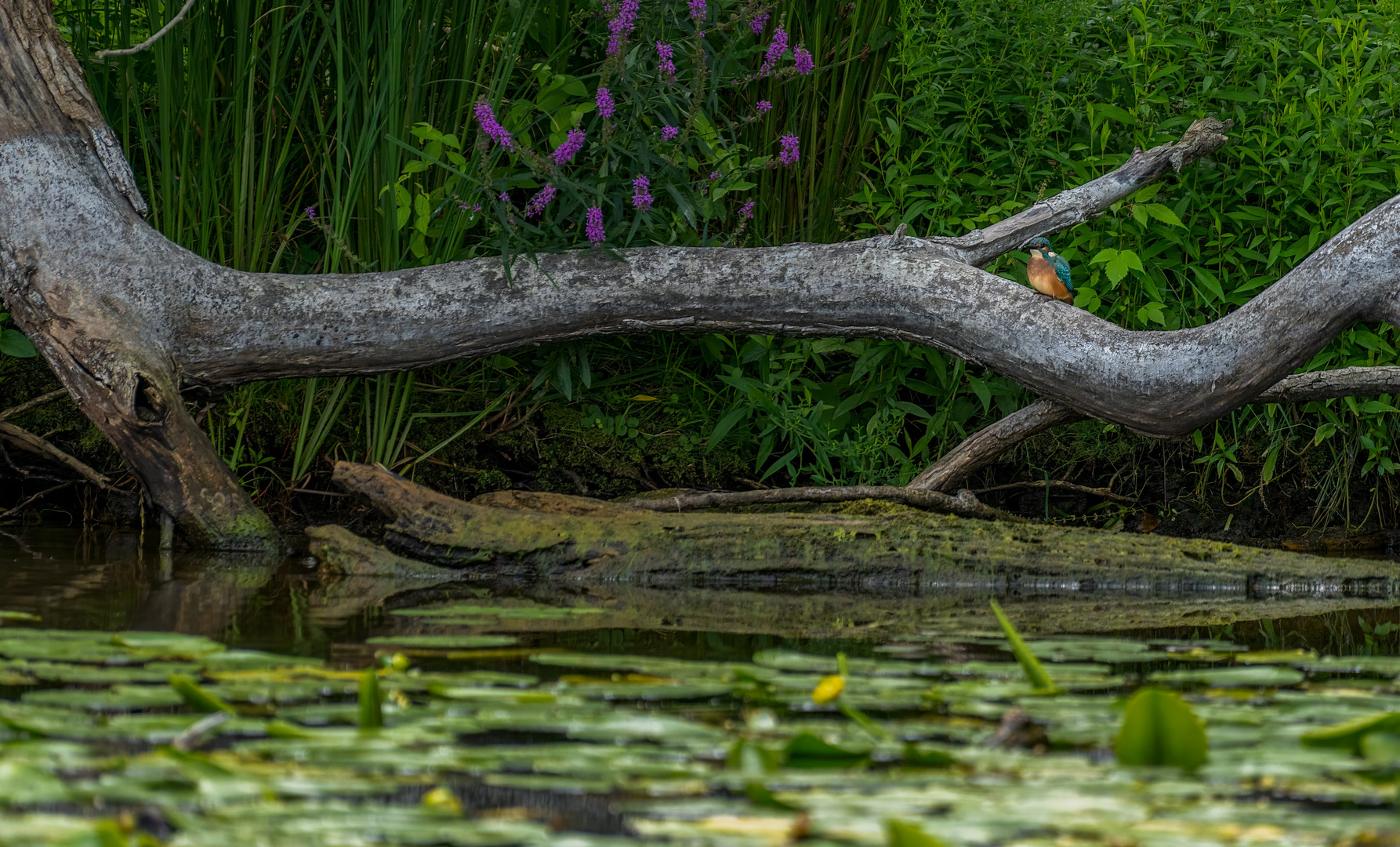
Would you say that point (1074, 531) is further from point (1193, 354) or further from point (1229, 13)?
point (1229, 13)

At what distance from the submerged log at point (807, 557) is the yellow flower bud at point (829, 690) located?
1.47 metres

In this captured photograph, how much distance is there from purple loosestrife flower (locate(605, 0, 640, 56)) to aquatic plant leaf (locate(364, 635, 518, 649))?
74.8 inches

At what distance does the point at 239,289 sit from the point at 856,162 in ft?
6.89

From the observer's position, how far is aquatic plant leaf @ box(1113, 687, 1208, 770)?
1238mm

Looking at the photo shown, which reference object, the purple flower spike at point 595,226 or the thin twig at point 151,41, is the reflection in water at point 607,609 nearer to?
the purple flower spike at point 595,226

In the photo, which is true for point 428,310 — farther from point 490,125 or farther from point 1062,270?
point 1062,270

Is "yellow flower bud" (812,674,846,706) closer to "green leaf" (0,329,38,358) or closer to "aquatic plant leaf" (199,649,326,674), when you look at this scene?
"aquatic plant leaf" (199,649,326,674)

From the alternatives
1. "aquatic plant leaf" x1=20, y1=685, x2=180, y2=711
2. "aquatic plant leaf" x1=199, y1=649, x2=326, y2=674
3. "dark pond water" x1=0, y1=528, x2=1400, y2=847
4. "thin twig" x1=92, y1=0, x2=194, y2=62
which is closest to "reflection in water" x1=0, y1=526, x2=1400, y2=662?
"dark pond water" x1=0, y1=528, x2=1400, y2=847

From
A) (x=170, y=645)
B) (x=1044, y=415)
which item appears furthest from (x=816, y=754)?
(x=1044, y=415)

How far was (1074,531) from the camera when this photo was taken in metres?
3.18

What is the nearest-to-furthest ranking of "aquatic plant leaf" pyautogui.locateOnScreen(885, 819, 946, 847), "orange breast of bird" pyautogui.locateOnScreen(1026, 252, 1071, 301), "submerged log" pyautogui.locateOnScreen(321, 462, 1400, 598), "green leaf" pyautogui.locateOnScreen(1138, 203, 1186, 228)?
"aquatic plant leaf" pyautogui.locateOnScreen(885, 819, 946, 847)
"submerged log" pyautogui.locateOnScreen(321, 462, 1400, 598)
"orange breast of bird" pyautogui.locateOnScreen(1026, 252, 1071, 301)
"green leaf" pyautogui.locateOnScreen(1138, 203, 1186, 228)

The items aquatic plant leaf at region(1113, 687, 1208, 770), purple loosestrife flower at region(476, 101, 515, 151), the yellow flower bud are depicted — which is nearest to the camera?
aquatic plant leaf at region(1113, 687, 1208, 770)

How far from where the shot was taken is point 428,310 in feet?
11.0

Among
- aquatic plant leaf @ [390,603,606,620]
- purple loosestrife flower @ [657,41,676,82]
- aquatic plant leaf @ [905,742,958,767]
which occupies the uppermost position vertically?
purple loosestrife flower @ [657,41,676,82]
